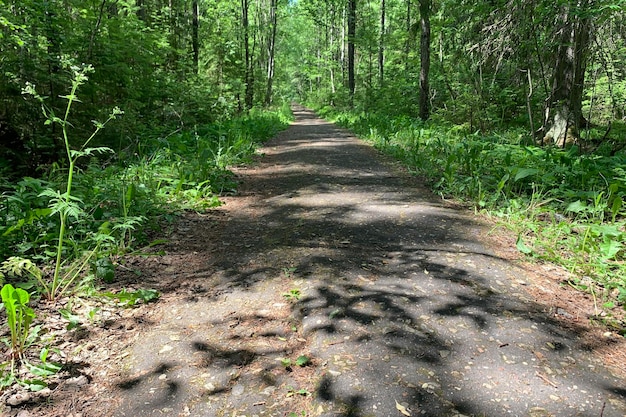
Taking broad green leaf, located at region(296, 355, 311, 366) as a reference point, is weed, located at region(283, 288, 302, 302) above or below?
above

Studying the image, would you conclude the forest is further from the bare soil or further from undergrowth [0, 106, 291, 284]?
the bare soil

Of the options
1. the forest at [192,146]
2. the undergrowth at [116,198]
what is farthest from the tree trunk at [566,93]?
the undergrowth at [116,198]

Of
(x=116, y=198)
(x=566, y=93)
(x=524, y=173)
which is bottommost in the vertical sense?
(x=116, y=198)

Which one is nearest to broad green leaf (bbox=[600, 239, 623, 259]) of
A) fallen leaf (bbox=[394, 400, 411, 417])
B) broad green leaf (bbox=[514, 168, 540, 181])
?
broad green leaf (bbox=[514, 168, 540, 181])

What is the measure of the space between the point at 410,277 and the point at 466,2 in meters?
9.30

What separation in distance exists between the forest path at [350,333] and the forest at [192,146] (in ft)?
1.88

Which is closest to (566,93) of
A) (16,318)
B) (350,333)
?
(350,333)

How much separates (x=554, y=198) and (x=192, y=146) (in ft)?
21.4

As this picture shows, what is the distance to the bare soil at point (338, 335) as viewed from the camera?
1967mm

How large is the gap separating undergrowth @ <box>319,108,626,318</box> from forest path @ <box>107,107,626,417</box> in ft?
1.91

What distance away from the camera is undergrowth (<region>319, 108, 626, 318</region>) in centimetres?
348

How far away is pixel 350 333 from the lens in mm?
2471

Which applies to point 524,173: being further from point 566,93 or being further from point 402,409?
point 566,93

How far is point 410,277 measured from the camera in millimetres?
3238
